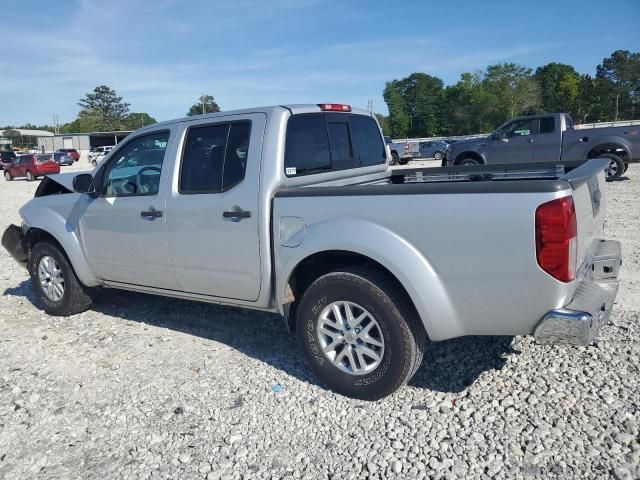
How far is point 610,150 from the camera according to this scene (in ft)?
45.2

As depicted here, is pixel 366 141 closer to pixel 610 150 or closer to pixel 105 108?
pixel 610 150

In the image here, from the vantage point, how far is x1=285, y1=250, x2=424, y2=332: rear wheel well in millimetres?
3340

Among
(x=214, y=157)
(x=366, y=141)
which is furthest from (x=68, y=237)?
(x=366, y=141)

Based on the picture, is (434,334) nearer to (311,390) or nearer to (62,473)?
(311,390)

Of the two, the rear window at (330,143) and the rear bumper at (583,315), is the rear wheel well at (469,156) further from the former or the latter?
the rear bumper at (583,315)

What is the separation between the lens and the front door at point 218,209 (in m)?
3.77

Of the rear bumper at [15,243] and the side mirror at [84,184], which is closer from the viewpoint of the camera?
the side mirror at [84,184]

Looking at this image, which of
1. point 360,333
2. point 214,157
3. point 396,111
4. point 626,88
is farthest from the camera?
→ point 396,111

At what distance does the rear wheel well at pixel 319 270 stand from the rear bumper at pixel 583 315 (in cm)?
78

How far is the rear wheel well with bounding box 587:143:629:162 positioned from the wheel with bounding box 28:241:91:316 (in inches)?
510

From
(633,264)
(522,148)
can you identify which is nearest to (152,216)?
(633,264)

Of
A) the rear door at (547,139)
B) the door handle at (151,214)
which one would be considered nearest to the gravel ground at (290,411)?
the door handle at (151,214)

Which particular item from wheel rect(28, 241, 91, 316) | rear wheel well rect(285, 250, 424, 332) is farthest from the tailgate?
wheel rect(28, 241, 91, 316)

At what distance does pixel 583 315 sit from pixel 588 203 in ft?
2.79
